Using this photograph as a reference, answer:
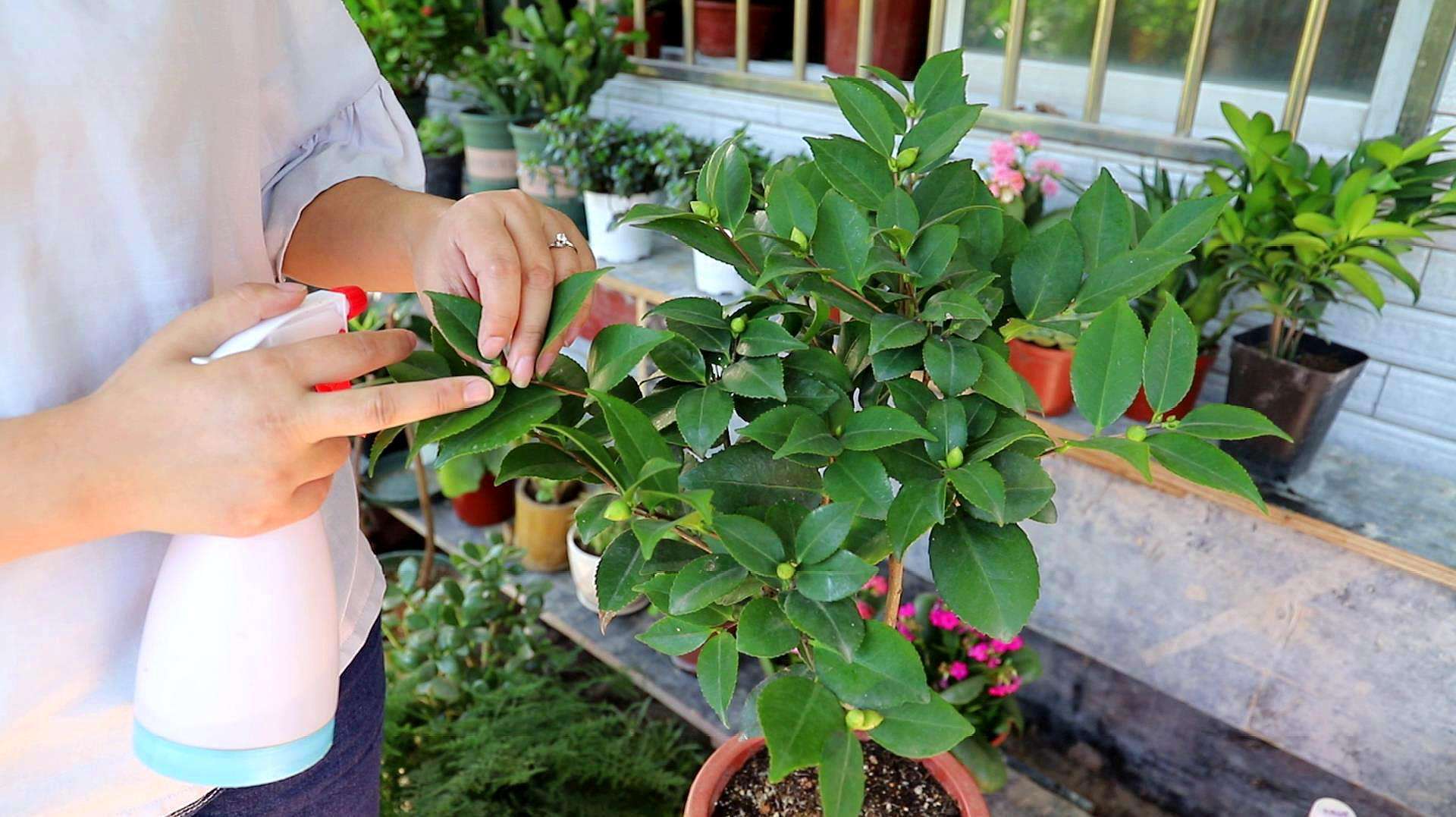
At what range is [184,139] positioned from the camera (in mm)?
645

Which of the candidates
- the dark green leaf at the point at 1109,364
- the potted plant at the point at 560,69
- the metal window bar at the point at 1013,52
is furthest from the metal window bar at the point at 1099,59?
the dark green leaf at the point at 1109,364

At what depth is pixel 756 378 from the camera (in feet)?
1.78

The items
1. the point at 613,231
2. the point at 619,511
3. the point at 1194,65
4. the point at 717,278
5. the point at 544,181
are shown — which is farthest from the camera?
the point at 544,181

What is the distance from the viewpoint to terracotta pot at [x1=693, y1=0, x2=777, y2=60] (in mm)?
1998

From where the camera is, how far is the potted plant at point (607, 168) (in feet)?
6.00

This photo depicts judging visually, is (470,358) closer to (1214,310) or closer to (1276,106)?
(1214,310)

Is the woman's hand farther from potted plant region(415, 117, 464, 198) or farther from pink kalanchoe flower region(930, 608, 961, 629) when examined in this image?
potted plant region(415, 117, 464, 198)

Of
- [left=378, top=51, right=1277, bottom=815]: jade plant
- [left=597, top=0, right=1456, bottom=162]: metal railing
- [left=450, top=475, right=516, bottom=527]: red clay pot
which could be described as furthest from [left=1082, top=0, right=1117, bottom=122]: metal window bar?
[left=450, top=475, right=516, bottom=527]: red clay pot

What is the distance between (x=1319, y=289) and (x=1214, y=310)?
0.12m

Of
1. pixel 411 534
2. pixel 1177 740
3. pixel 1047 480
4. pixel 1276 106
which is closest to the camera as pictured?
pixel 1047 480

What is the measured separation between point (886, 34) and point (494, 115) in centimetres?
84

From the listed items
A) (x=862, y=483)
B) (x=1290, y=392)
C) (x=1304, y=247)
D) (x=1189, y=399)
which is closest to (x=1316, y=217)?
(x=1304, y=247)

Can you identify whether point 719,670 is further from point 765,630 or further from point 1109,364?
point 1109,364

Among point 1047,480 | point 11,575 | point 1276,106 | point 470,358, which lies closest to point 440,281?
point 470,358
